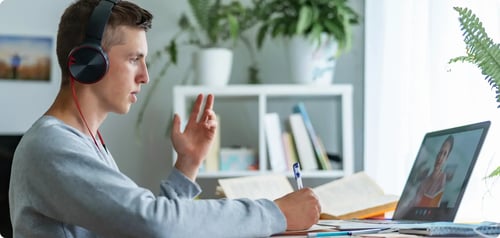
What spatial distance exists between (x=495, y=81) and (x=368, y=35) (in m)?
1.88

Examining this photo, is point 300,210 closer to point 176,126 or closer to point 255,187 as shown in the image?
point 176,126

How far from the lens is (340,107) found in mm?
3066

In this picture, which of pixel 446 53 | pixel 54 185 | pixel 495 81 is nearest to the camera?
pixel 54 185

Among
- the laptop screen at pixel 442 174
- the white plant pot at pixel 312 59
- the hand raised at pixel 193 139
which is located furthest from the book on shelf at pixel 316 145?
the hand raised at pixel 193 139

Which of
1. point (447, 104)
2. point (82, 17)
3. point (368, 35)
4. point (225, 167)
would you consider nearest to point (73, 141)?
point (82, 17)

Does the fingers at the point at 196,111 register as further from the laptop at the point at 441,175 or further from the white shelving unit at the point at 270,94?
the white shelving unit at the point at 270,94

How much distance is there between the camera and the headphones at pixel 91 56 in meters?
1.26

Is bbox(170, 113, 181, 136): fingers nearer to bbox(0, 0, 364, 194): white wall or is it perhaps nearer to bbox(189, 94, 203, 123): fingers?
bbox(189, 94, 203, 123): fingers

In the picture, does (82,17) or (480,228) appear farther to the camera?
(82,17)

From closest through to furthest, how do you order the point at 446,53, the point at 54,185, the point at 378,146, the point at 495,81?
1. the point at 54,185
2. the point at 495,81
3. the point at 446,53
4. the point at 378,146

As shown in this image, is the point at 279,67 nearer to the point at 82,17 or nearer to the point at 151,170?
the point at 151,170

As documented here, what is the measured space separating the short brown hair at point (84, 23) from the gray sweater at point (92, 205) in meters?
0.15

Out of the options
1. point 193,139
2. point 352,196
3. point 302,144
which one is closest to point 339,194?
point 352,196

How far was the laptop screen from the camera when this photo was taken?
1.35 metres
